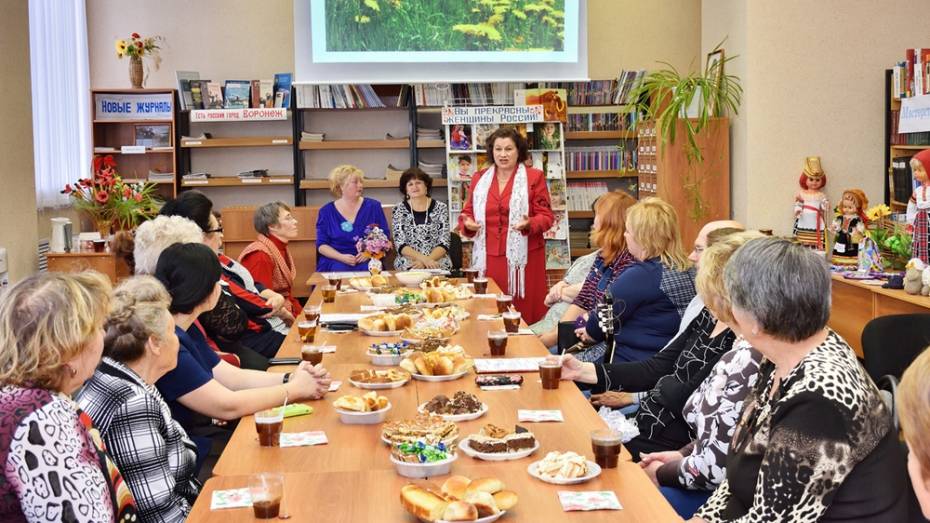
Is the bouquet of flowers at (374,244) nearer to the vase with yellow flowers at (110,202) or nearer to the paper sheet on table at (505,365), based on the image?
the vase with yellow flowers at (110,202)

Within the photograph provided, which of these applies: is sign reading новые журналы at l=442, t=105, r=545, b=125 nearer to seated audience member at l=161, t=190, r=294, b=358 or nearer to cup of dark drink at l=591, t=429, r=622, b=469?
seated audience member at l=161, t=190, r=294, b=358

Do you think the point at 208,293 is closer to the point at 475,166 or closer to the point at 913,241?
the point at 913,241

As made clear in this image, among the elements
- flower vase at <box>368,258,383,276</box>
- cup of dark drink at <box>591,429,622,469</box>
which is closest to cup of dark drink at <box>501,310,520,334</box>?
cup of dark drink at <box>591,429,622,469</box>

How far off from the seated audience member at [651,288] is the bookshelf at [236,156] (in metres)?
5.40

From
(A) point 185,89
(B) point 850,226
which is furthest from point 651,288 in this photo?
(A) point 185,89

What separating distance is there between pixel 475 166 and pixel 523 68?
979mm

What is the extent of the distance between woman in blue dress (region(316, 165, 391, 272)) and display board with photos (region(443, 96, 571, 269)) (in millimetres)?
1682

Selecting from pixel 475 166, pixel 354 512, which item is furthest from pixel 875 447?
pixel 475 166

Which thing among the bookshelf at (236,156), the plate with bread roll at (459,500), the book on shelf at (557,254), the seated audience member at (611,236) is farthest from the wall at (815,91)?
the plate with bread roll at (459,500)

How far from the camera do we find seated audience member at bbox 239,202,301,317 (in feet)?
19.6

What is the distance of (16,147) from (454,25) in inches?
162

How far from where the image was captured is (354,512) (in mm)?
2092

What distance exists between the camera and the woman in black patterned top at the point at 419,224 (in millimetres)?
7418

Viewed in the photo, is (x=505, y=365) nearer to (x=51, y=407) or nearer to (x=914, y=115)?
(x=51, y=407)
